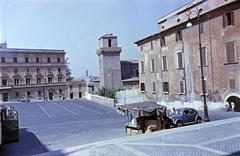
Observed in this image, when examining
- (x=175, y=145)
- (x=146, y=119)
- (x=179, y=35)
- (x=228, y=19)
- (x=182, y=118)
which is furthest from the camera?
(x=179, y=35)

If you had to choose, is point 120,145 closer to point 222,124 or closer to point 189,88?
point 222,124

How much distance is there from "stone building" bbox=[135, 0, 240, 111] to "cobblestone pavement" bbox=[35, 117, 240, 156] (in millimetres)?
7984

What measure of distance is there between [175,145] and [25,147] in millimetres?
9074

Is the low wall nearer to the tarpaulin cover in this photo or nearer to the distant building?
the distant building

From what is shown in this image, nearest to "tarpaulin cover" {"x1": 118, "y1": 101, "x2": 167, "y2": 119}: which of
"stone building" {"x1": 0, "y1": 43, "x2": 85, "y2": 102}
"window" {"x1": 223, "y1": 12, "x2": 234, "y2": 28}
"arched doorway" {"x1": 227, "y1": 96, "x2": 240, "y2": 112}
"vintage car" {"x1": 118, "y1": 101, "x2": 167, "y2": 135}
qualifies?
"vintage car" {"x1": 118, "y1": 101, "x2": 167, "y2": 135}

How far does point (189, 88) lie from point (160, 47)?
8225 millimetres

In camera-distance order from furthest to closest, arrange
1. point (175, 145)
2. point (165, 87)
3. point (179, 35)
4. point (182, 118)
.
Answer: point (165, 87), point (179, 35), point (182, 118), point (175, 145)

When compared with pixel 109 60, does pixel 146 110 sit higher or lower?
lower

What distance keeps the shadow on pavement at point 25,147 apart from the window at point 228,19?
19664 mm

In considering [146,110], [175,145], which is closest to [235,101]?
[146,110]

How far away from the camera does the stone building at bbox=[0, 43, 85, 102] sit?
174 feet

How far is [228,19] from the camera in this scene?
2108 centimetres

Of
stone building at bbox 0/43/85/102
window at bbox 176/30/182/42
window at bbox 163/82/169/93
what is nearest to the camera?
window at bbox 176/30/182/42

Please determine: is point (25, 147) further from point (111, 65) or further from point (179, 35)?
point (111, 65)
